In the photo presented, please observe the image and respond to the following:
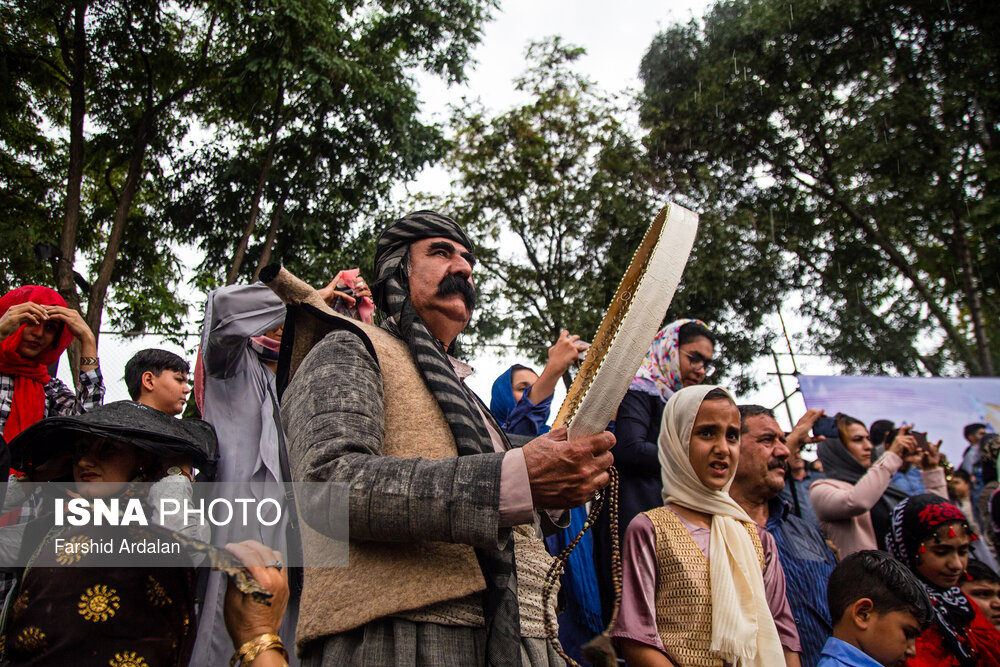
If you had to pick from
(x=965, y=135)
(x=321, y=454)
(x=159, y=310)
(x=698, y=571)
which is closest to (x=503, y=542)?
(x=321, y=454)

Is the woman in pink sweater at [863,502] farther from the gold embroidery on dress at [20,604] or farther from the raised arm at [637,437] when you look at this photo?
the gold embroidery on dress at [20,604]

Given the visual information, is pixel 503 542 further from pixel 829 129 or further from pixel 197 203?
pixel 829 129

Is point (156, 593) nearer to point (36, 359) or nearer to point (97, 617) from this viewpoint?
point (97, 617)

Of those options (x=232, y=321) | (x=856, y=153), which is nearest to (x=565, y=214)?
(x=856, y=153)

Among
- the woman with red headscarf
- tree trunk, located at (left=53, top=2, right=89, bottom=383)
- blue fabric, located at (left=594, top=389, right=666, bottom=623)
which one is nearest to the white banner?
blue fabric, located at (left=594, top=389, right=666, bottom=623)

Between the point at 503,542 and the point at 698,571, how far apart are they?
1.49 metres

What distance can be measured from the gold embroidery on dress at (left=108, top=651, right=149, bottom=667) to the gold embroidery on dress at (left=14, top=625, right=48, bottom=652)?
180mm

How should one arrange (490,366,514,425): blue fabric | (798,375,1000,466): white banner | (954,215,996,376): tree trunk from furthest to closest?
(954,215,996,376): tree trunk, (798,375,1000,466): white banner, (490,366,514,425): blue fabric

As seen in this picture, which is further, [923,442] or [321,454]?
[923,442]

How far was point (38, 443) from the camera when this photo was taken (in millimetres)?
2217

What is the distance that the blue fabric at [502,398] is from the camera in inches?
174

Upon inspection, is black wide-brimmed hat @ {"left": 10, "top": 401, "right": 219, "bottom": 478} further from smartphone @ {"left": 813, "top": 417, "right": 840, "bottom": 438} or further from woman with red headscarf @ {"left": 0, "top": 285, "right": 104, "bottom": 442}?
smartphone @ {"left": 813, "top": 417, "right": 840, "bottom": 438}

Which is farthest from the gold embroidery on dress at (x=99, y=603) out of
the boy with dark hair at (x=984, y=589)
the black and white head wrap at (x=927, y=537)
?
the boy with dark hair at (x=984, y=589)

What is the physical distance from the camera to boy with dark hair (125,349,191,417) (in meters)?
3.23
